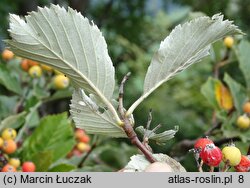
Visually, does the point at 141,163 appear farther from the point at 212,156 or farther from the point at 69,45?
the point at 69,45

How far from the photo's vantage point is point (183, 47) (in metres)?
0.84

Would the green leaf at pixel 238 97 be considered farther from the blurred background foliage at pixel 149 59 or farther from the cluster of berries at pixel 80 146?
the cluster of berries at pixel 80 146

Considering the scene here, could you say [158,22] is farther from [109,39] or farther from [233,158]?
[233,158]

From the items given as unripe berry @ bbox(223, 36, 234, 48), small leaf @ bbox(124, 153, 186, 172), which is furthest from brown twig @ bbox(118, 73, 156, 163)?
unripe berry @ bbox(223, 36, 234, 48)

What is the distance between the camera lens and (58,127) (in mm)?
1605

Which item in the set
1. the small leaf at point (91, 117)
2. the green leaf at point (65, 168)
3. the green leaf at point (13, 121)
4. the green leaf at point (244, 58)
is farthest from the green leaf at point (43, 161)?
the green leaf at point (244, 58)

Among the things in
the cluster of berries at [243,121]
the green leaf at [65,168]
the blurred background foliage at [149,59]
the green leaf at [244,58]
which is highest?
the blurred background foliage at [149,59]

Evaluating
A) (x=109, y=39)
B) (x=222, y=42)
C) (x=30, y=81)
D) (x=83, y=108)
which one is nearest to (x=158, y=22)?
(x=109, y=39)

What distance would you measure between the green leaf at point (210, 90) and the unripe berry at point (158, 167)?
1.09 meters

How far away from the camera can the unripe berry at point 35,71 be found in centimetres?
167

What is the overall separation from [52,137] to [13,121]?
175 mm

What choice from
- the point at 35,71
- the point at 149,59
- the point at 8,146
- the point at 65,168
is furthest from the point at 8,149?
the point at 149,59

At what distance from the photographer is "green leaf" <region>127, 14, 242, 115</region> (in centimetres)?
83
